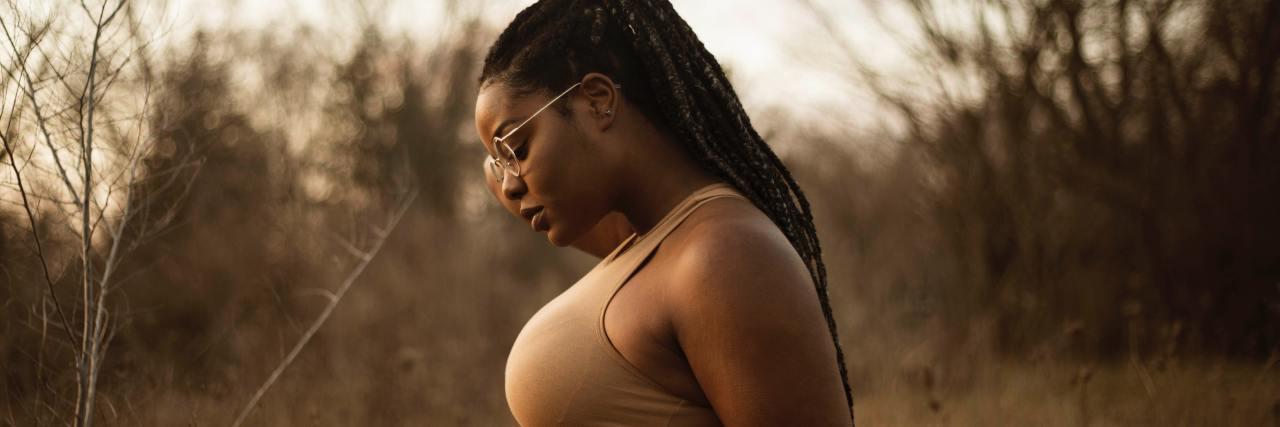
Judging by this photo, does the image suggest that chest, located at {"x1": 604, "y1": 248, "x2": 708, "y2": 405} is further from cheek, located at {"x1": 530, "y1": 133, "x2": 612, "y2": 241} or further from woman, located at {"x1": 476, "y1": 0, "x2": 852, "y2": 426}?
cheek, located at {"x1": 530, "y1": 133, "x2": 612, "y2": 241}

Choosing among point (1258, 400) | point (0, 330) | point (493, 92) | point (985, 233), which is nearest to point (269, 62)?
point (985, 233)

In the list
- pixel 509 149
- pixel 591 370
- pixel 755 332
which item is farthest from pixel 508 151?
pixel 755 332

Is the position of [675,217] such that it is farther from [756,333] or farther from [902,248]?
[902,248]

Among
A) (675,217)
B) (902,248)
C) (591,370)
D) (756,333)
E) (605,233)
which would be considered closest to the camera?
(756,333)

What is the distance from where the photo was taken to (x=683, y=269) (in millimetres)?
1603

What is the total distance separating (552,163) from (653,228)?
200mm

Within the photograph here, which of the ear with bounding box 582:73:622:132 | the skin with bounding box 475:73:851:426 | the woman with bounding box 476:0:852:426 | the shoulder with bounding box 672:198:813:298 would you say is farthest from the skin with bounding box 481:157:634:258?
the shoulder with bounding box 672:198:813:298

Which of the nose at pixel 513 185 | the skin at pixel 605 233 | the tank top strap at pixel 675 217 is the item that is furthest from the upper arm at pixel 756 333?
the skin at pixel 605 233

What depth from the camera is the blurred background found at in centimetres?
337

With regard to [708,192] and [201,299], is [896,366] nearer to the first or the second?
[201,299]

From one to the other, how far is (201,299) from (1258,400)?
6.37m

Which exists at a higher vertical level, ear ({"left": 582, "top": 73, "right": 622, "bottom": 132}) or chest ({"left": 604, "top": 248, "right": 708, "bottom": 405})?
ear ({"left": 582, "top": 73, "right": 622, "bottom": 132})

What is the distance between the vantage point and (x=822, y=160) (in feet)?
51.2

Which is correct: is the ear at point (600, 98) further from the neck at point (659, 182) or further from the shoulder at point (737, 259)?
the shoulder at point (737, 259)
